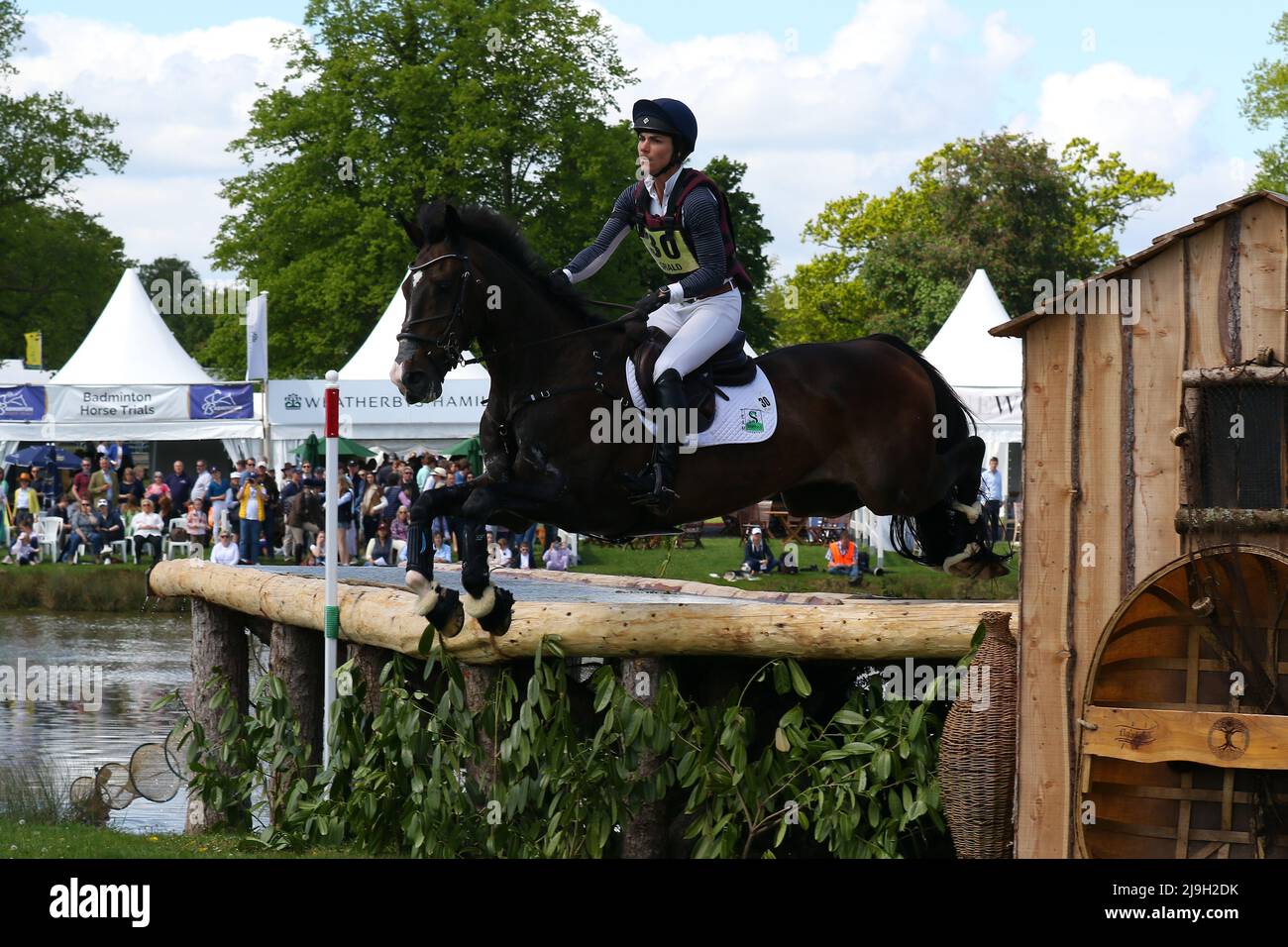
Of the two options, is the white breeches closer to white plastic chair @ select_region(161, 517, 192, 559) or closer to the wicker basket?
the wicker basket

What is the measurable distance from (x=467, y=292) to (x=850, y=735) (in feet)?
8.58

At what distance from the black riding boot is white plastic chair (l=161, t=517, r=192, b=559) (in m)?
18.2

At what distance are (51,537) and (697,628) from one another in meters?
20.7

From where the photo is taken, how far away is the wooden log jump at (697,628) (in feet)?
20.6

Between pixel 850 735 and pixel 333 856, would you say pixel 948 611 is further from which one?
pixel 333 856

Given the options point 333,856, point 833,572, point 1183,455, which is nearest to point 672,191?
point 1183,455

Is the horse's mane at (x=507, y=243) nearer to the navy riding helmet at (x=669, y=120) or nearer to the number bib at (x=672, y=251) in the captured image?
the number bib at (x=672, y=251)

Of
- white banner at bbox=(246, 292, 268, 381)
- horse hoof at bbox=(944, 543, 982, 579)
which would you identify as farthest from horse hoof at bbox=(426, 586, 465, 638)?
white banner at bbox=(246, 292, 268, 381)

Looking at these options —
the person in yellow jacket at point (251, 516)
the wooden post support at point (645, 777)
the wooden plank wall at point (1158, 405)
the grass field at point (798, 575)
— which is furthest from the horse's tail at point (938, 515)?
the person in yellow jacket at point (251, 516)

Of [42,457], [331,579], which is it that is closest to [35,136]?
[42,457]

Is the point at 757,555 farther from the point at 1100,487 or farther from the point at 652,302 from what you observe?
the point at 1100,487

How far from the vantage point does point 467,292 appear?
7371 millimetres

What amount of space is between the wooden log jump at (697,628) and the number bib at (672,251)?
1.61 m

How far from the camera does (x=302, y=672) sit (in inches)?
385
